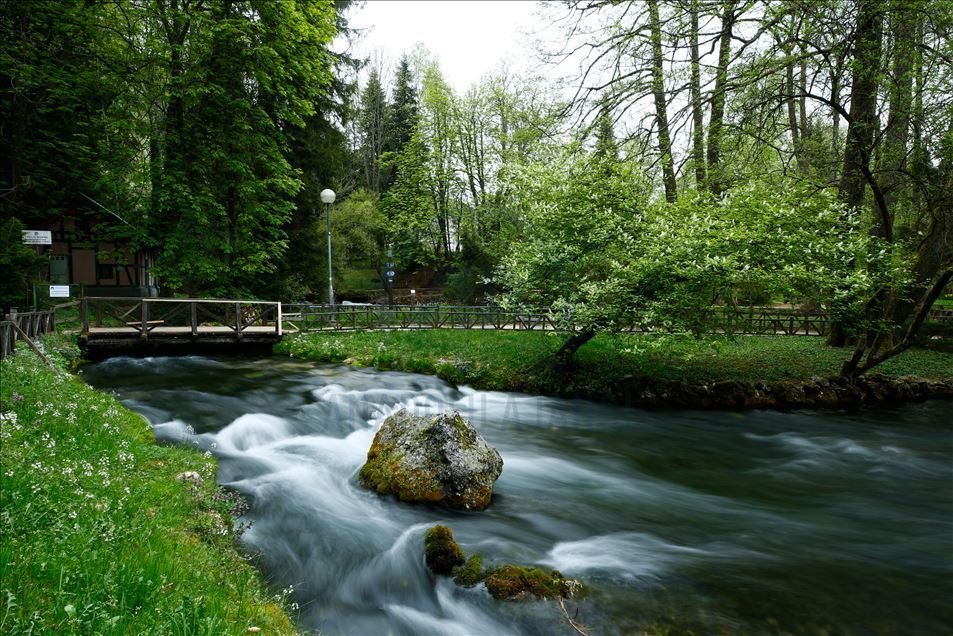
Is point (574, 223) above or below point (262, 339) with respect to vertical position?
above

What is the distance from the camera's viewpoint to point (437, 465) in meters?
6.86

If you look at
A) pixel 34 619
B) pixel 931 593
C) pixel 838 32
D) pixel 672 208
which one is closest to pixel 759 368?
pixel 672 208

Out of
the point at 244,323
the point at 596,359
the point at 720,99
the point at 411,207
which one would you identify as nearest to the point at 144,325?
the point at 244,323

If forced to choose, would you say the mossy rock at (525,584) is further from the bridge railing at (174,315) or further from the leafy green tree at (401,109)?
the leafy green tree at (401,109)

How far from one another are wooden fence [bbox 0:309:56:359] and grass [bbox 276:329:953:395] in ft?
21.2

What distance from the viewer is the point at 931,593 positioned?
5.32 metres

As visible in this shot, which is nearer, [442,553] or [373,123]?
[442,553]

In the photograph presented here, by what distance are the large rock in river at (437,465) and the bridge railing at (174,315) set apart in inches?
462

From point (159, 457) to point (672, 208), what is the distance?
1183 cm

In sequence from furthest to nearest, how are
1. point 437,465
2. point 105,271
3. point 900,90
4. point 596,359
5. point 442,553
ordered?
point 105,271, point 596,359, point 900,90, point 437,465, point 442,553

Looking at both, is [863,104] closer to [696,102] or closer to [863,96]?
[863,96]

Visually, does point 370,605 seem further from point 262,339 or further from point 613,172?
point 262,339

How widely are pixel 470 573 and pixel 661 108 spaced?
15879mm

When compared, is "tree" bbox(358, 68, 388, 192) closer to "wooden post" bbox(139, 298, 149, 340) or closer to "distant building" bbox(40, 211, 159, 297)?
"distant building" bbox(40, 211, 159, 297)
